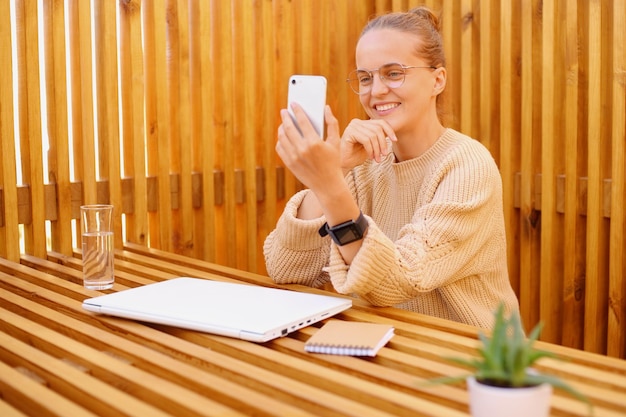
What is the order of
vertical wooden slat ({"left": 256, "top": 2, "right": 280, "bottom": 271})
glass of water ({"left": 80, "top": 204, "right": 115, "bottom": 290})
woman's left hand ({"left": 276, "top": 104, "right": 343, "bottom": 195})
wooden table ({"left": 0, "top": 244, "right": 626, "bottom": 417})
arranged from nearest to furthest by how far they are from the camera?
1. wooden table ({"left": 0, "top": 244, "right": 626, "bottom": 417})
2. woman's left hand ({"left": 276, "top": 104, "right": 343, "bottom": 195})
3. glass of water ({"left": 80, "top": 204, "right": 115, "bottom": 290})
4. vertical wooden slat ({"left": 256, "top": 2, "right": 280, "bottom": 271})

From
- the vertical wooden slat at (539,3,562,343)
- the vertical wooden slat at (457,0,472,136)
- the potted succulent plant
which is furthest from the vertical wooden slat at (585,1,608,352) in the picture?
the potted succulent plant

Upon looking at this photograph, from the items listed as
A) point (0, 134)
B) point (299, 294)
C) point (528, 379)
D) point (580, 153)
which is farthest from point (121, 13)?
point (528, 379)

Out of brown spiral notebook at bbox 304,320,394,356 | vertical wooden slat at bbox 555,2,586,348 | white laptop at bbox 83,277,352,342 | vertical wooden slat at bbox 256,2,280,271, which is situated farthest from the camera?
vertical wooden slat at bbox 256,2,280,271

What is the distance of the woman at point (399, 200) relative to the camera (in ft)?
5.37

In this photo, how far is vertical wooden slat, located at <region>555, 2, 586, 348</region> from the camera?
104 inches

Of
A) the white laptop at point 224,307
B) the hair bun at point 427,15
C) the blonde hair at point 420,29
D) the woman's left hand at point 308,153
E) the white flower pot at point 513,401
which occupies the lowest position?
the white laptop at point 224,307

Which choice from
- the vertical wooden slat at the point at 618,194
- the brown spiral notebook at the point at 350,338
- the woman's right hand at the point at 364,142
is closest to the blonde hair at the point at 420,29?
the woman's right hand at the point at 364,142

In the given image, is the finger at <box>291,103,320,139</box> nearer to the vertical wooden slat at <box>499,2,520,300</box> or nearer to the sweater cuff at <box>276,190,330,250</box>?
the sweater cuff at <box>276,190,330,250</box>

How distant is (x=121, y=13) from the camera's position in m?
2.63

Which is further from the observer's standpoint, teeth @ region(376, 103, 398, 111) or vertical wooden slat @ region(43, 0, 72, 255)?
vertical wooden slat @ region(43, 0, 72, 255)

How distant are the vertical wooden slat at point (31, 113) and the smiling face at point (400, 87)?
97 cm

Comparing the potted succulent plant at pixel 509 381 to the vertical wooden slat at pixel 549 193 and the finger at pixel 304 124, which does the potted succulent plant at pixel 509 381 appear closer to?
the finger at pixel 304 124

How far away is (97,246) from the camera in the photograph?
186 cm

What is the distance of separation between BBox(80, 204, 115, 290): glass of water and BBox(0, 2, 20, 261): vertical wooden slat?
1.83ft
